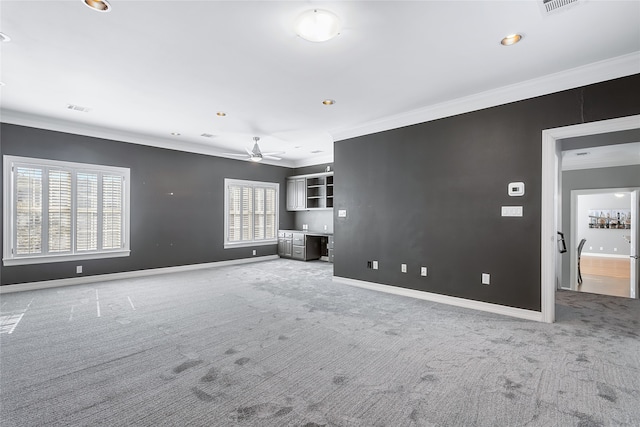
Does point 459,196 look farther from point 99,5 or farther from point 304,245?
Answer: point 304,245

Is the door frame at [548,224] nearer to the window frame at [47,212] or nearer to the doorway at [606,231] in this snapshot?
the window frame at [47,212]

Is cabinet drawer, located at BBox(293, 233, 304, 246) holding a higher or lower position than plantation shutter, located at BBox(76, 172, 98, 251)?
lower

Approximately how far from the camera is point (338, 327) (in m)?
3.44

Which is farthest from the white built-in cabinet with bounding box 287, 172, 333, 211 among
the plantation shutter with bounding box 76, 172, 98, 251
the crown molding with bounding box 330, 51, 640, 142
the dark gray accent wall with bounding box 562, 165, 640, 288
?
the dark gray accent wall with bounding box 562, 165, 640, 288

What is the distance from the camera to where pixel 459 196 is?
14.4 ft

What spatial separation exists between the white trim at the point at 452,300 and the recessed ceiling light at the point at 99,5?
484 cm

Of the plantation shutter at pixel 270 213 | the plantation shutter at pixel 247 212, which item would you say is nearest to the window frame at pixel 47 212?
the plantation shutter at pixel 247 212

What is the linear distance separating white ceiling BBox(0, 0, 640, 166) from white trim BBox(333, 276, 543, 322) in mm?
2663

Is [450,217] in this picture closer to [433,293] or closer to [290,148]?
[433,293]

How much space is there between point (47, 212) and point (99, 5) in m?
4.50

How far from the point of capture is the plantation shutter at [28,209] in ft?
16.7

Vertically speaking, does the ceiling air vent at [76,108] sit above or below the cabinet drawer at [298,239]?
above

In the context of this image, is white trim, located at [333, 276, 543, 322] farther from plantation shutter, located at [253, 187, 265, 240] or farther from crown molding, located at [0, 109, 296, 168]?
crown molding, located at [0, 109, 296, 168]

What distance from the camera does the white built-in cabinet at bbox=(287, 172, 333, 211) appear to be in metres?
8.47
